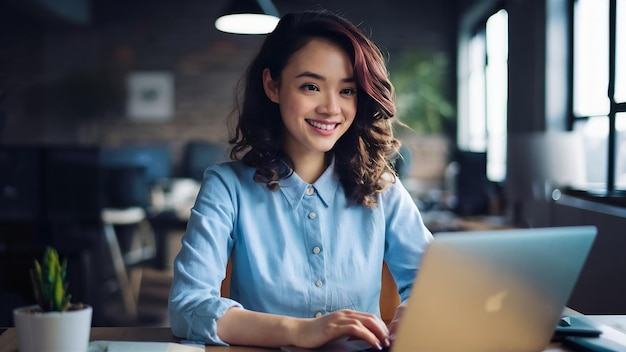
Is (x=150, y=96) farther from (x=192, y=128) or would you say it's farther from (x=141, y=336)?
(x=141, y=336)

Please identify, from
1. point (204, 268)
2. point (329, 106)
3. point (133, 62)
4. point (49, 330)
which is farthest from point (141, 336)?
point (133, 62)

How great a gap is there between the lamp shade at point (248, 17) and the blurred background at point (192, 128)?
30.3 inches

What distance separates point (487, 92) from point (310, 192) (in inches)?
212

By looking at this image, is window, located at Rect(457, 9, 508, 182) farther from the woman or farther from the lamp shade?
the woman

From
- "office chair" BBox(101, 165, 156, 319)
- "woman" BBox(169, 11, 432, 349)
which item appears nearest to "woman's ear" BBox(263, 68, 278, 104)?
"woman" BBox(169, 11, 432, 349)

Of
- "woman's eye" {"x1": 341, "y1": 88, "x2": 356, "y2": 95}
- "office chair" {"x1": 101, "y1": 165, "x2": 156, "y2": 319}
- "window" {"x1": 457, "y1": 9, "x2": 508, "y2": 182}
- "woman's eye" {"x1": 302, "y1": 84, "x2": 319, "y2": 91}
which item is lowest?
"office chair" {"x1": 101, "y1": 165, "x2": 156, "y2": 319}

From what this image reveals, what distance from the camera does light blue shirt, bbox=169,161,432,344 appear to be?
1.36m

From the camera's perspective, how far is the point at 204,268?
124cm

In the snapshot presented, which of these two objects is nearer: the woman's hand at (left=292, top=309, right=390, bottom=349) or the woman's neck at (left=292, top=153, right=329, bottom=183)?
the woman's hand at (left=292, top=309, right=390, bottom=349)

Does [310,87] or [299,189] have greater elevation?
[310,87]

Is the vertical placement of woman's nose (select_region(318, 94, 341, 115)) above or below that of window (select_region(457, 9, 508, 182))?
below

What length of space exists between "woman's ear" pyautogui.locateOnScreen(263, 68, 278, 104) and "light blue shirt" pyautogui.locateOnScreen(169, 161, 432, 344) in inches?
6.5

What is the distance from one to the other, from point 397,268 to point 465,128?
253 inches

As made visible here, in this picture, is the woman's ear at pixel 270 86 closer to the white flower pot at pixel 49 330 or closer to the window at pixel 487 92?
the white flower pot at pixel 49 330
